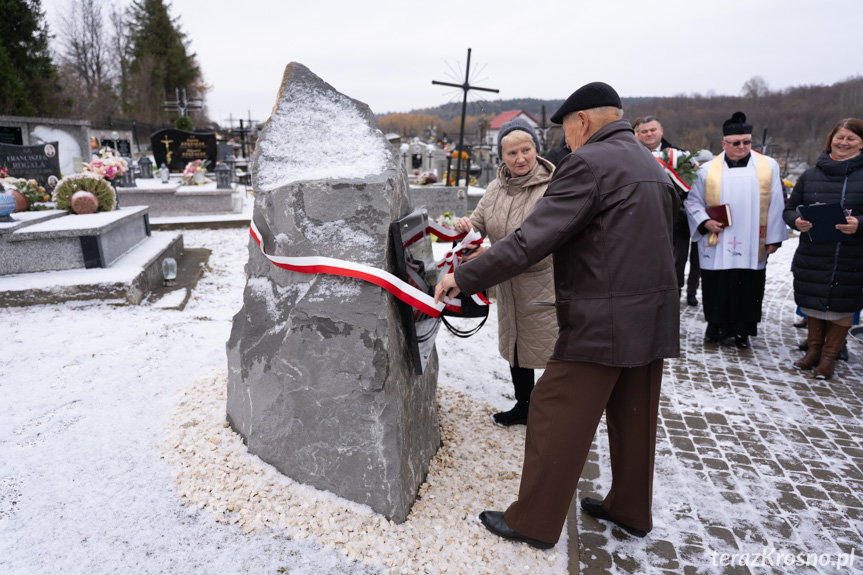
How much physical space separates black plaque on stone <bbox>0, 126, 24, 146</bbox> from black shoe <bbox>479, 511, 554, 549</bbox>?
52.2ft

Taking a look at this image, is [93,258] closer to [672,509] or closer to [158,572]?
A: [158,572]

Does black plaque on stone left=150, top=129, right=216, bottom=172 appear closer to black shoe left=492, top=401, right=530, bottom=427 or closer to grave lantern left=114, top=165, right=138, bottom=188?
grave lantern left=114, top=165, right=138, bottom=188

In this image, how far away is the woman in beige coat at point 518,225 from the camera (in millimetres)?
3078

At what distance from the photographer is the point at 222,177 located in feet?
39.7

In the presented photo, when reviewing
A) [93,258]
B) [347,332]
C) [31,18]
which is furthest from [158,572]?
[31,18]

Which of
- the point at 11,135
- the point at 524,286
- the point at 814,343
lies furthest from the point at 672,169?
the point at 11,135

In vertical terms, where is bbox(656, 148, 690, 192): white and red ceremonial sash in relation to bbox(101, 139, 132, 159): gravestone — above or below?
below

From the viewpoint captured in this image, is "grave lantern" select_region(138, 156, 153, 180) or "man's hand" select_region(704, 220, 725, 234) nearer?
"man's hand" select_region(704, 220, 725, 234)

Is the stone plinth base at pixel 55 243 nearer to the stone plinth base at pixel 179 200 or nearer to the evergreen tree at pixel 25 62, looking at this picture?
the stone plinth base at pixel 179 200

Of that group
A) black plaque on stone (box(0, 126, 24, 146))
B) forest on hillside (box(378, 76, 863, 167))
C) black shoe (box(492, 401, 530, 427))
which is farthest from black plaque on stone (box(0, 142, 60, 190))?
forest on hillside (box(378, 76, 863, 167))

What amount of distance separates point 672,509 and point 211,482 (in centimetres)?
242

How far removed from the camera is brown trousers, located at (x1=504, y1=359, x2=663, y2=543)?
2.15 metres

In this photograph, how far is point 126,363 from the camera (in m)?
3.87

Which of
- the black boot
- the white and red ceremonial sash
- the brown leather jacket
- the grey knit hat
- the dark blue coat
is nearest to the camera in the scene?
the brown leather jacket
